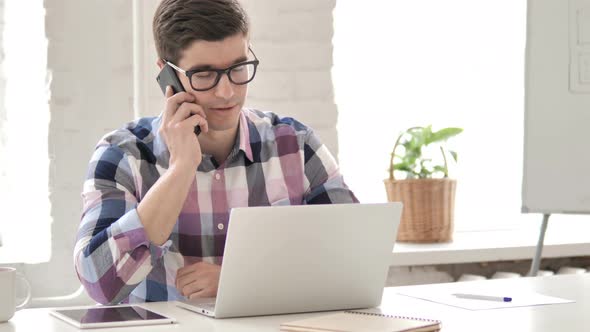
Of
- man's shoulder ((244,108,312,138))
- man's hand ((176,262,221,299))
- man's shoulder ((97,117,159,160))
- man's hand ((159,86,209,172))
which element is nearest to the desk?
man's hand ((176,262,221,299))

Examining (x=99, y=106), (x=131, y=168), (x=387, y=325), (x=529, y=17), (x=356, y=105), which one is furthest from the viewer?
(x=356, y=105)

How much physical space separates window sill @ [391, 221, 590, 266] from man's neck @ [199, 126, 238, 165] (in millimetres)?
984

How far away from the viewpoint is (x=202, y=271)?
1810mm

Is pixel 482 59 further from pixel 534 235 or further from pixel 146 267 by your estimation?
pixel 146 267

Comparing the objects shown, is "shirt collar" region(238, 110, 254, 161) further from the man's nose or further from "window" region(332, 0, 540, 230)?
"window" region(332, 0, 540, 230)

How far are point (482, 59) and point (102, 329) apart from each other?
245cm

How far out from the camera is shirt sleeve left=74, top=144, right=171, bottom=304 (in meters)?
1.76

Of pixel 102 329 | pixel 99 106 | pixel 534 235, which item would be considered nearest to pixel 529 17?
pixel 534 235

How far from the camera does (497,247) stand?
312 cm

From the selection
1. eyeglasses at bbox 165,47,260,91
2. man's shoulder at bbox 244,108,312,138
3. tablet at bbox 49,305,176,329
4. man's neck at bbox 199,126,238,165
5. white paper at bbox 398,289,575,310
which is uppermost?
eyeglasses at bbox 165,47,260,91

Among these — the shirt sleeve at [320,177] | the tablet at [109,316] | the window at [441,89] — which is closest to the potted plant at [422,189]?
the window at [441,89]

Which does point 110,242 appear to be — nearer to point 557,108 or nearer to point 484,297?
point 484,297

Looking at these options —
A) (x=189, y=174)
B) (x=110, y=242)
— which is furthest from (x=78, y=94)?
(x=110, y=242)

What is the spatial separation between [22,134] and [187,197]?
92cm
